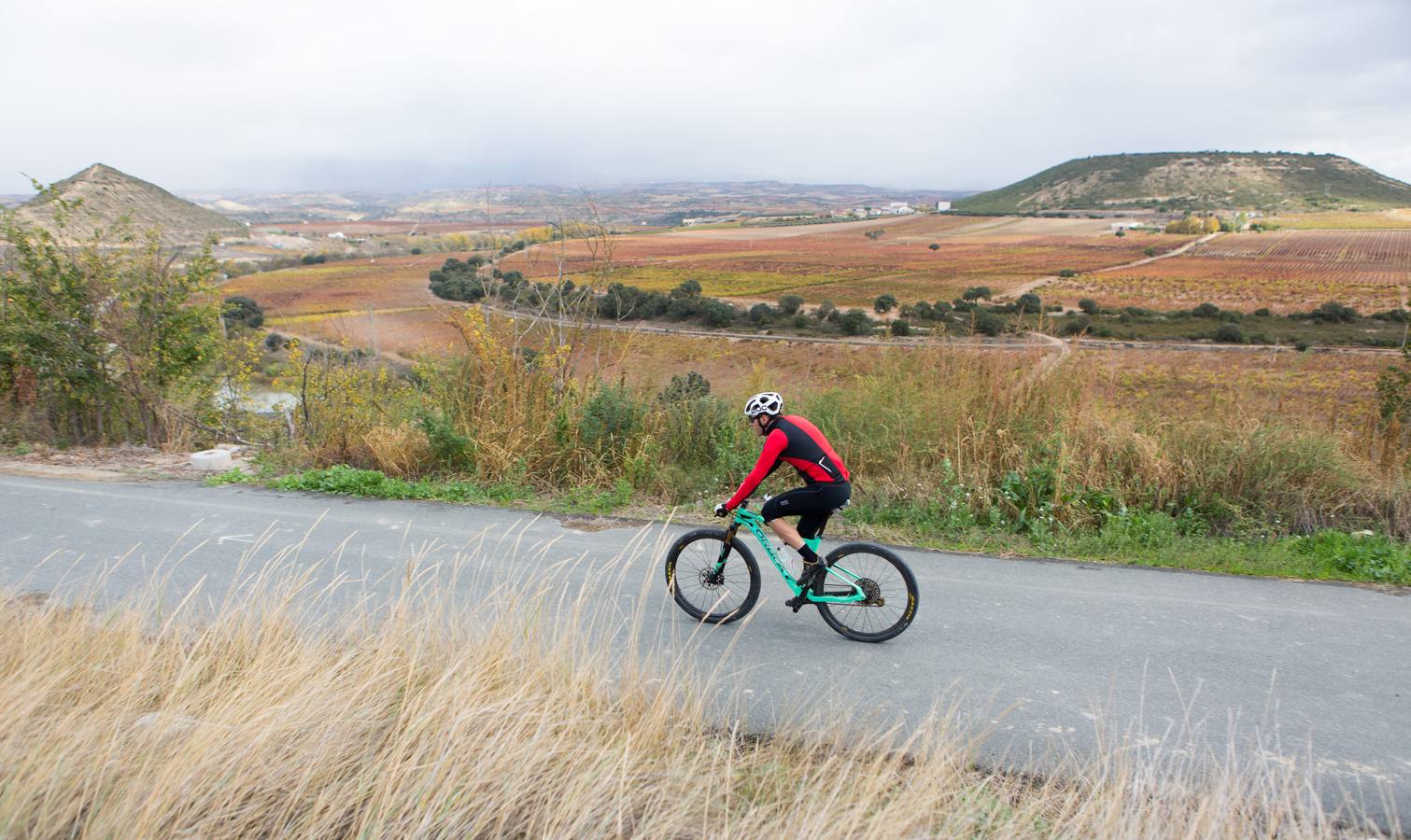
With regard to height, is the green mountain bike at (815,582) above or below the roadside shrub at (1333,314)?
above

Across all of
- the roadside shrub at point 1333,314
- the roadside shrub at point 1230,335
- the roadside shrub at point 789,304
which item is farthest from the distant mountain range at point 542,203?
the roadside shrub at point 1333,314

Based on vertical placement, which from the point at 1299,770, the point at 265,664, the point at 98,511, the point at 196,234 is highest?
the point at 196,234

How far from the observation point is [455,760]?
315cm

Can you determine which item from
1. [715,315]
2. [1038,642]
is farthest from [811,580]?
[715,315]

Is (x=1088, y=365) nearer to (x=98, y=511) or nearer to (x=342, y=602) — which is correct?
(x=342, y=602)

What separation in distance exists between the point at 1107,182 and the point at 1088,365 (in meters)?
151

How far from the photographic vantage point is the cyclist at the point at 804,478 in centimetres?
525

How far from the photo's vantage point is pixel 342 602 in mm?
5703

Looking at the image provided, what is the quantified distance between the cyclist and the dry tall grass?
1487 mm

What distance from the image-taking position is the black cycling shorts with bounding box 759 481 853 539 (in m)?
5.38

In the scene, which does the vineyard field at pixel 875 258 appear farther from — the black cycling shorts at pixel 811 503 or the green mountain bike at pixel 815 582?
the black cycling shorts at pixel 811 503

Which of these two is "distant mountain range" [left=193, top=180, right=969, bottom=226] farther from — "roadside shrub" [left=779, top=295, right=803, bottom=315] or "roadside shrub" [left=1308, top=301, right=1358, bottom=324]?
"roadside shrub" [left=1308, top=301, right=1358, bottom=324]

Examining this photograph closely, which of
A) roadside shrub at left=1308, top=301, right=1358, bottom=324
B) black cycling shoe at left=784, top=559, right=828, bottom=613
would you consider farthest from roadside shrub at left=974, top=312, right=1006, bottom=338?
black cycling shoe at left=784, top=559, right=828, bottom=613

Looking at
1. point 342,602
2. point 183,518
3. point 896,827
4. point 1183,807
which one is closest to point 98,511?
point 183,518
